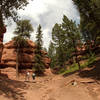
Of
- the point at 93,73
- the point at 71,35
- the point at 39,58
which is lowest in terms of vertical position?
the point at 93,73

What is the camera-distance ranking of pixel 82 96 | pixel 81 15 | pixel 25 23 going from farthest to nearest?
pixel 25 23
pixel 81 15
pixel 82 96

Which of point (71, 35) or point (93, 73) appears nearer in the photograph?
point (93, 73)

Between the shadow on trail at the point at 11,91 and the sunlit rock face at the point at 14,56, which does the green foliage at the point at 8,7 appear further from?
the sunlit rock face at the point at 14,56

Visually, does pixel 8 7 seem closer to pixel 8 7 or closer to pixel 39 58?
pixel 8 7

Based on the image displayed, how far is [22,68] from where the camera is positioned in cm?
Answer: 3381

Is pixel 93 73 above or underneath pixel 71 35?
underneath

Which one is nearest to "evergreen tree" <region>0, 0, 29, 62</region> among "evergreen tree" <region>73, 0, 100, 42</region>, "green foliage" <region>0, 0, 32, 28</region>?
"green foliage" <region>0, 0, 32, 28</region>

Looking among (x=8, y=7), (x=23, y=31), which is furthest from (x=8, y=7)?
(x=23, y=31)

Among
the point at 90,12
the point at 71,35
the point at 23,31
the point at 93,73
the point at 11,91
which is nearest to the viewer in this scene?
the point at 11,91

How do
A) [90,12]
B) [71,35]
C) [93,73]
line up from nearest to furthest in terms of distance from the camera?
1. [90,12]
2. [93,73]
3. [71,35]

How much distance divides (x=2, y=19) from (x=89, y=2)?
12612mm

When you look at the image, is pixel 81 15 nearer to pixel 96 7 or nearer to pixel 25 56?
pixel 96 7

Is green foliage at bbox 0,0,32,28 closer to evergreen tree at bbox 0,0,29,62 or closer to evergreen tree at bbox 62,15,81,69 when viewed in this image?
evergreen tree at bbox 0,0,29,62

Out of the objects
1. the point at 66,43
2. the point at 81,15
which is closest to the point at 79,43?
the point at 66,43
